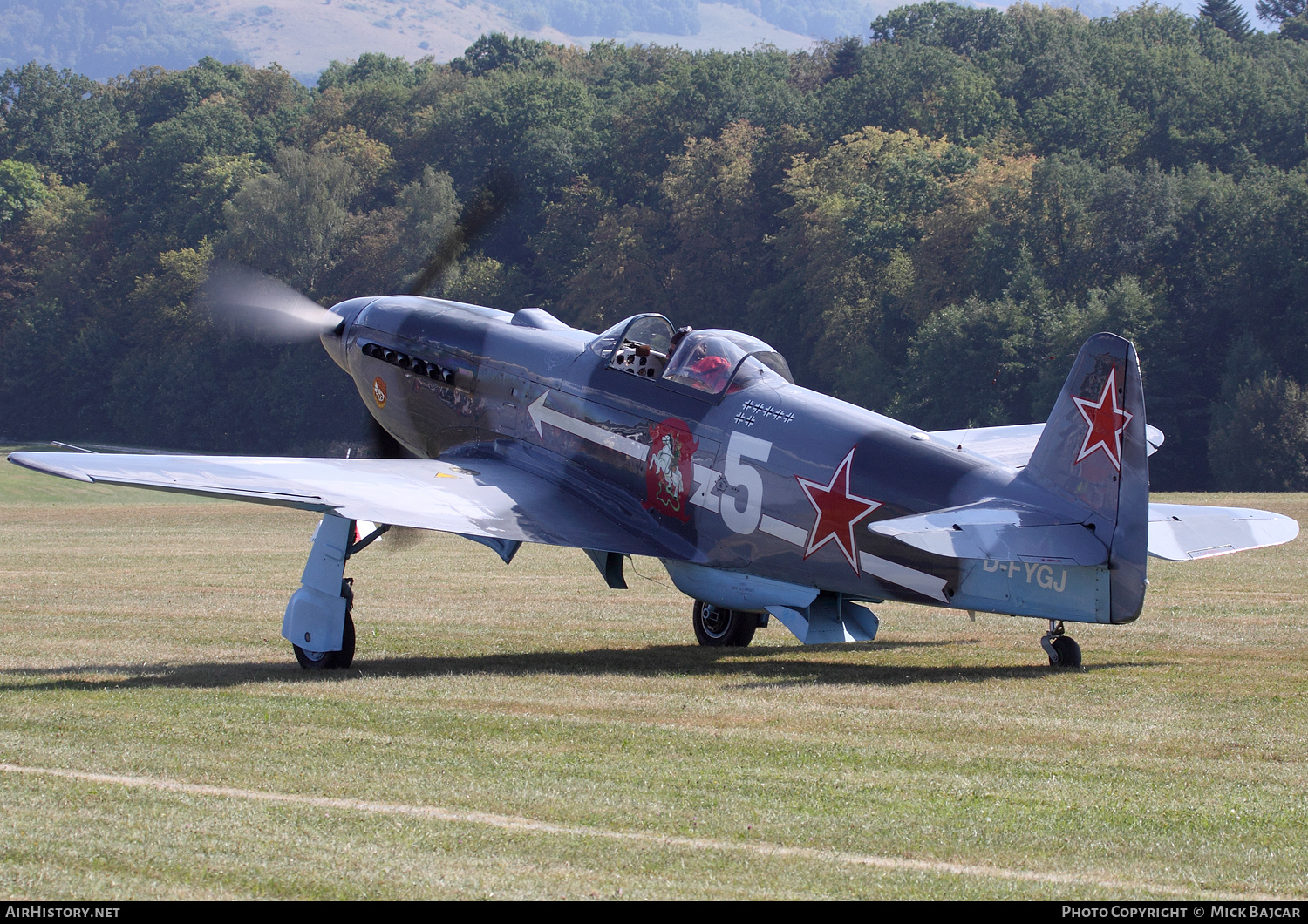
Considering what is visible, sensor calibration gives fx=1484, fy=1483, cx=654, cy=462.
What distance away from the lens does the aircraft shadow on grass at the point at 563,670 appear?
430 inches

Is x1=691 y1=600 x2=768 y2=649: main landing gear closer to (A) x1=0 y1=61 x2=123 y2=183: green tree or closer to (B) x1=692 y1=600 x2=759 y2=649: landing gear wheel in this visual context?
(B) x1=692 y1=600 x2=759 y2=649: landing gear wheel

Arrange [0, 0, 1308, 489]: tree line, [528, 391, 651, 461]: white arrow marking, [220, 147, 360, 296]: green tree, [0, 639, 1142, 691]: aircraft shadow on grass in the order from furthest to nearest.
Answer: [220, 147, 360, 296]: green tree
[0, 0, 1308, 489]: tree line
[528, 391, 651, 461]: white arrow marking
[0, 639, 1142, 691]: aircraft shadow on grass

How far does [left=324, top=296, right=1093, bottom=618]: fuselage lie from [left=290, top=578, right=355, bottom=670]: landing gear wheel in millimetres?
2330

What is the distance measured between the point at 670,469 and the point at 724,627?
206cm

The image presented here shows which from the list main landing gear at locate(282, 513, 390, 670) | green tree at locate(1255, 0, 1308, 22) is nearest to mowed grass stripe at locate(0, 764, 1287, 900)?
main landing gear at locate(282, 513, 390, 670)

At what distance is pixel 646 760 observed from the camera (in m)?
7.94

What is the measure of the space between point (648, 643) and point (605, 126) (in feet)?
234

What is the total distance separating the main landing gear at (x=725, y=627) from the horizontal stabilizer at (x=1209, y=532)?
3.82 metres

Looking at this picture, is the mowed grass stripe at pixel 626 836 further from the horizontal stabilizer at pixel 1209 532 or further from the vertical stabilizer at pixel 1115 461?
the horizontal stabilizer at pixel 1209 532

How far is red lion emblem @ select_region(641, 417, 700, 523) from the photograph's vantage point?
1227 centimetres

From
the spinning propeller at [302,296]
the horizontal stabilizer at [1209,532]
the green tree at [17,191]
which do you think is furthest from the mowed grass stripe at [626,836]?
the green tree at [17,191]

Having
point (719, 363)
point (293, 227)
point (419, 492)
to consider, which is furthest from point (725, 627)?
point (293, 227)

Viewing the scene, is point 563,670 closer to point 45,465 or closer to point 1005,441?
point 45,465

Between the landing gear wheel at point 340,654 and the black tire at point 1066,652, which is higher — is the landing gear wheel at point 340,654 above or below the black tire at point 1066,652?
below
